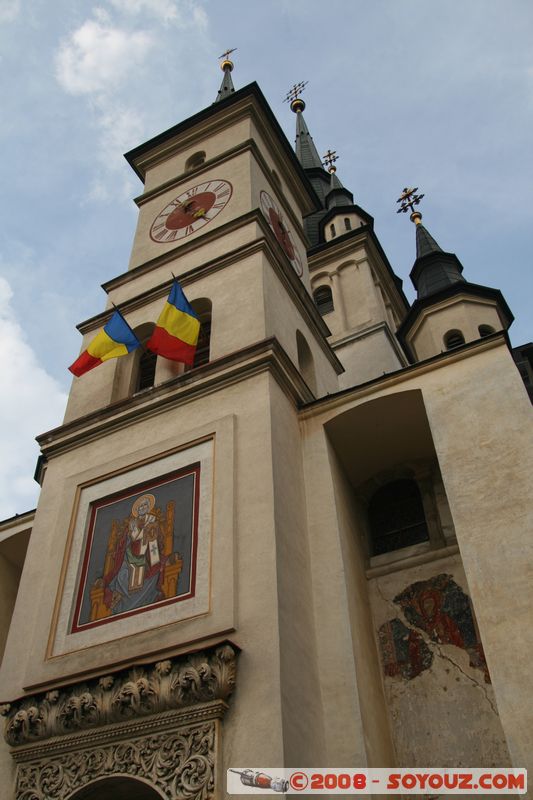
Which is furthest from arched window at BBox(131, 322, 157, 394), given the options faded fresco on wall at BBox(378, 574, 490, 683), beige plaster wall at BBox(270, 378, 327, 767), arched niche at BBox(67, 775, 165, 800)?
arched niche at BBox(67, 775, 165, 800)

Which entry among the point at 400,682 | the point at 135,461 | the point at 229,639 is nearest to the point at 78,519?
the point at 135,461

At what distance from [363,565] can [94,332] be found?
743 cm

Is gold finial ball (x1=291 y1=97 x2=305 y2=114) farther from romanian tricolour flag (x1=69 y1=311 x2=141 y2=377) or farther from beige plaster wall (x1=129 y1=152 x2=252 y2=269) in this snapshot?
romanian tricolour flag (x1=69 y1=311 x2=141 y2=377)

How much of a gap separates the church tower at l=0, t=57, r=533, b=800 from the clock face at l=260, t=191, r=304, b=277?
6.43ft

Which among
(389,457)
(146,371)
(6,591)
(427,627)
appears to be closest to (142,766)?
(427,627)

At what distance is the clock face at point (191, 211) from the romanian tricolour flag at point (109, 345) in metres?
3.72

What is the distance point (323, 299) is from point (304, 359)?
10602 mm

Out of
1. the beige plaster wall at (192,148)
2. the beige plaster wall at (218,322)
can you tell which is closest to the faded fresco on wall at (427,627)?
the beige plaster wall at (218,322)

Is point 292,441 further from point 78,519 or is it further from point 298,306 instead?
point 298,306

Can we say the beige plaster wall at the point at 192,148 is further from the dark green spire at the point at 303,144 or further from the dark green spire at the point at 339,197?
the dark green spire at the point at 303,144

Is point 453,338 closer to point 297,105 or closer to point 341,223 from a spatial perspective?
point 341,223

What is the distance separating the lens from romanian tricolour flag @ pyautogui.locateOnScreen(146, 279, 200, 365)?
12633 mm

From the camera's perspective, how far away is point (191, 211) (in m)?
17.0

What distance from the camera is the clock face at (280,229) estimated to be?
16.7 meters
